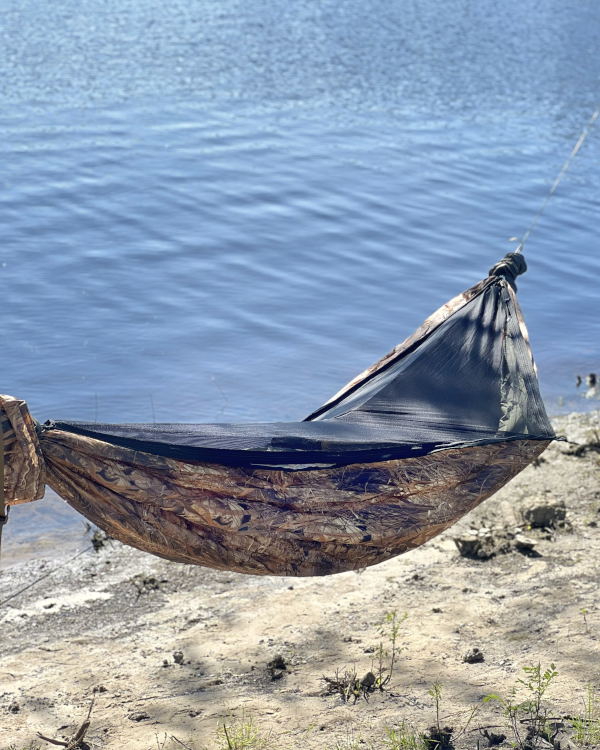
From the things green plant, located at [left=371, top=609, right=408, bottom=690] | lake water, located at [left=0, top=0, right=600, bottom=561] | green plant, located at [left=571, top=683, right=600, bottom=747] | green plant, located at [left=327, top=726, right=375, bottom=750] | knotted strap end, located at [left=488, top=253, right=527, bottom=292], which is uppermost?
lake water, located at [left=0, top=0, right=600, bottom=561]

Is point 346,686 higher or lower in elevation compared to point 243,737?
higher

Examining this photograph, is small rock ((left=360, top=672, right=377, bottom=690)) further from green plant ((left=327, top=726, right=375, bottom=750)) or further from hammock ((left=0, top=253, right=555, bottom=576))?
hammock ((left=0, top=253, right=555, bottom=576))

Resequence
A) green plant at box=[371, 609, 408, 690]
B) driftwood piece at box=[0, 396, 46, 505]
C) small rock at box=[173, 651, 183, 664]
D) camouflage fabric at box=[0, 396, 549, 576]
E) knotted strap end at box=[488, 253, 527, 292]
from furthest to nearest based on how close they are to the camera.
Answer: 1. knotted strap end at box=[488, 253, 527, 292]
2. small rock at box=[173, 651, 183, 664]
3. green plant at box=[371, 609, 408, 690]
4. camouflage fabric at box=[0, 396, 549, 576]
5. driftwood piece at box=[0, 396, 46, 505]

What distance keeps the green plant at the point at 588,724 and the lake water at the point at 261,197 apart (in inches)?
112

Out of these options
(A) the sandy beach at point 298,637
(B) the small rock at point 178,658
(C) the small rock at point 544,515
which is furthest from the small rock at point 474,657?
(C) the small rock at point 544,515

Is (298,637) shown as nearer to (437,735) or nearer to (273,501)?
(437,735)

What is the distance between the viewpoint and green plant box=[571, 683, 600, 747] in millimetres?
2723

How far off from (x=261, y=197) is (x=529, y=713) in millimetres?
8232

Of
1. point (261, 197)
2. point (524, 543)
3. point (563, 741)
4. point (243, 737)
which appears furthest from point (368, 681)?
point (261, 197)

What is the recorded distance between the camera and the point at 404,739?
2.76 meters

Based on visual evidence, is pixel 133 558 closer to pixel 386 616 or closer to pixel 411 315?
pixel 386 616

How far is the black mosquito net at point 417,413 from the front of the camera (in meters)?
2.76

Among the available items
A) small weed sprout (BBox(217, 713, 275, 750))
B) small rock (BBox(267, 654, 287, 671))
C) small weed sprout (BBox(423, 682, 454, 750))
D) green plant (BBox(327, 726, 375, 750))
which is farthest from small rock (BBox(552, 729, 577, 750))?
small rock (BBox(267, 654, 287, 671))

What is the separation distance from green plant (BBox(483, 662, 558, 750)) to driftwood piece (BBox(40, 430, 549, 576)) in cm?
60
